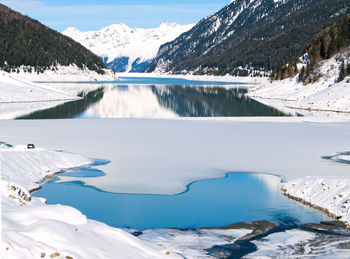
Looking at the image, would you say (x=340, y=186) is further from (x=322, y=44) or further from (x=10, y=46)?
(x=10, y=46)

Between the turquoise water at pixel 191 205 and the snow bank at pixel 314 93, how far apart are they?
133 feet

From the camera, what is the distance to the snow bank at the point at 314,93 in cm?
6031

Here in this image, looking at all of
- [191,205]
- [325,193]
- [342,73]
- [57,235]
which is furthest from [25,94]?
[57,235]

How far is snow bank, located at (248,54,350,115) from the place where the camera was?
60.3 metres

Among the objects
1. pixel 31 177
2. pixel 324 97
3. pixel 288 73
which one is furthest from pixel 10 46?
pixel 31 177

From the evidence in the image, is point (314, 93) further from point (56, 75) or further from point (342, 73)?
point (56, 75)

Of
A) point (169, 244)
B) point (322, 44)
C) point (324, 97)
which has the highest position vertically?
point (322, 44)

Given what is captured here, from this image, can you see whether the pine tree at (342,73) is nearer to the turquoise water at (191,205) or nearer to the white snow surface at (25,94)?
the white snow surface at (25,94)

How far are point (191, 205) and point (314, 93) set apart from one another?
58238mm

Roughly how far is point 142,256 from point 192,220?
14.3ft

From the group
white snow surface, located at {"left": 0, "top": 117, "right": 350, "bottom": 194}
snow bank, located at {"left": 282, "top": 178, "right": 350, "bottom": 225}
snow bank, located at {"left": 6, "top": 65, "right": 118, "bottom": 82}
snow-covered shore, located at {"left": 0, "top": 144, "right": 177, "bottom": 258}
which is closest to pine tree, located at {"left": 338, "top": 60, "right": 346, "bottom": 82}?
white snow surface, located at {"left": 0, "top": 117, "right": 350, "bottom": 194}

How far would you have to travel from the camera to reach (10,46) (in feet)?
626

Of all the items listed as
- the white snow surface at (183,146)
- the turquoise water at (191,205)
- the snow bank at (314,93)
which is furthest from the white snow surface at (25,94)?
the turquoise water at (191,205)

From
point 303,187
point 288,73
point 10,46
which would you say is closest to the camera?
point 303,187
